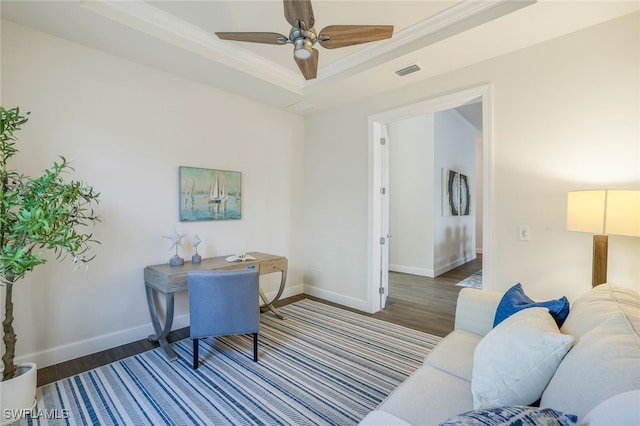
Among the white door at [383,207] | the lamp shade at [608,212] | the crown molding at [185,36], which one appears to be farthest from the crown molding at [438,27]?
the lamp shade at [608,212]

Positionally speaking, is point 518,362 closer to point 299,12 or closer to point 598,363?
point 598,363

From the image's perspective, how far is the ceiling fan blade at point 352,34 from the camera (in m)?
1.86

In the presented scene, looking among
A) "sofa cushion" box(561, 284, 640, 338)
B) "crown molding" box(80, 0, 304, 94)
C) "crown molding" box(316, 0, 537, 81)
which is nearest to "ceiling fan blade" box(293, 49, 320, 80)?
"crown molding" box(316, 0, 537, 81)

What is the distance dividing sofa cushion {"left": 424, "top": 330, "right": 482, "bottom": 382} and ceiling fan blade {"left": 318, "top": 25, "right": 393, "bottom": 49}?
6.71ft

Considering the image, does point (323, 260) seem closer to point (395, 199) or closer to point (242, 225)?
point (242, 225)

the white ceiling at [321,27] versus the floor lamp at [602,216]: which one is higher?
the white ceiling at [321,27]

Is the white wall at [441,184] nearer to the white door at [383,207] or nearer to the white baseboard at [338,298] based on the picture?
the white door at [383,207]

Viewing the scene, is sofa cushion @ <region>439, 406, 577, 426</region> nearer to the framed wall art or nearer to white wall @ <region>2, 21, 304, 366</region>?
white wall @ <region>2, 21, 304, 366</region>

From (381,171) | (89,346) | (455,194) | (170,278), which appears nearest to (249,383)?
(170,278)

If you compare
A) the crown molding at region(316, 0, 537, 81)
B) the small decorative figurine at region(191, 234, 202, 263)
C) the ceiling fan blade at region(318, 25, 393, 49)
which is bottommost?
the small decorative figurine at region(191, 234, 202, 263)

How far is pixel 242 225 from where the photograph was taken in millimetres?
3701

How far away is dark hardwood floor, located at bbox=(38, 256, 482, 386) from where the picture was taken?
92.5 inches

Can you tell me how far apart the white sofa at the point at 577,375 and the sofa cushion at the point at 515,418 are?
41 mm

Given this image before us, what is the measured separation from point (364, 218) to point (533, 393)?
8.99 ft
